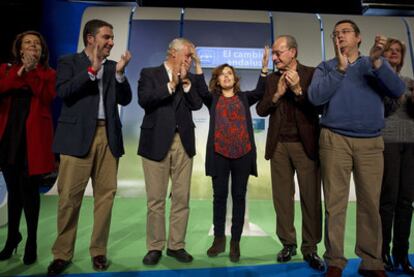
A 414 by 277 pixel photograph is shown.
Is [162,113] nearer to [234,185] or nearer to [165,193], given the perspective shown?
[165,193]

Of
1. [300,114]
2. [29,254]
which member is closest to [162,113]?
[300,114]

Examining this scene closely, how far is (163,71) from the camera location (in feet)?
9.93

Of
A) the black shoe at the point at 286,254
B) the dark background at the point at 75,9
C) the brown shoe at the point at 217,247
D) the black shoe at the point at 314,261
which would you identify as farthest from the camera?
the dark background at the point at 75,9

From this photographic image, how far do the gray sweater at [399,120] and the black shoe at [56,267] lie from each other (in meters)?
2.47

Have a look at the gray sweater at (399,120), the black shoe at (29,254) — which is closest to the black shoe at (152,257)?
the black shoe at (29,254)

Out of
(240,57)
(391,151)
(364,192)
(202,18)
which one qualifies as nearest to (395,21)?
(240,57)

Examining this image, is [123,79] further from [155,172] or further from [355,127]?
[355,127]

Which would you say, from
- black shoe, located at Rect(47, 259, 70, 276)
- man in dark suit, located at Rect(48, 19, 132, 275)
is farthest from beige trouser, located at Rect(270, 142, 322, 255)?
black shoe, located at Rect(47, 259, 70, 276)

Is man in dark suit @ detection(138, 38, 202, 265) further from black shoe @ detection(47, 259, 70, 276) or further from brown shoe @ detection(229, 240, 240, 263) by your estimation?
black shoe @ detection(47, 259, 70, 276)

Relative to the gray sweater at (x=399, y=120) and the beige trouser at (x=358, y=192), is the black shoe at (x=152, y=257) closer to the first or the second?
the beige trouser at (x=358, y=192)

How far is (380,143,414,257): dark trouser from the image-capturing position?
2.76 metres

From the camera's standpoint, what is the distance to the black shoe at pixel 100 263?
9.03 ft

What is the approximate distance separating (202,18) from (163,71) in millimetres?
3050

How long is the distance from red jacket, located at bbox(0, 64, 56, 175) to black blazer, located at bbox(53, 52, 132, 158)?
213 mm
